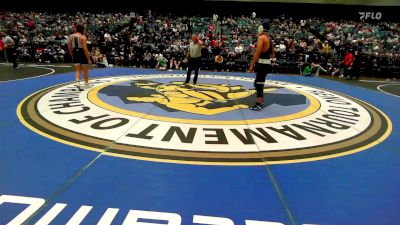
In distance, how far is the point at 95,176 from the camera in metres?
3.07

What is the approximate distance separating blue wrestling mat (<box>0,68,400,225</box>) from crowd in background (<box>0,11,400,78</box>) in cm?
866

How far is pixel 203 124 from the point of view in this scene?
5000 millimetres

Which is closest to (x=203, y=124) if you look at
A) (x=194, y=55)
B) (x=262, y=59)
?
(x=262, y=59)

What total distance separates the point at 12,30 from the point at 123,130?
19.0m

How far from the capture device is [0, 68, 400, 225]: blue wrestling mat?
8.36 feet

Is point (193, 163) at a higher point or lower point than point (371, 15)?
lower

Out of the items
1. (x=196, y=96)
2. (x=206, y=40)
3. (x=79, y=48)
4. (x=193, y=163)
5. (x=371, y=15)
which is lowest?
(x=193, y=163)

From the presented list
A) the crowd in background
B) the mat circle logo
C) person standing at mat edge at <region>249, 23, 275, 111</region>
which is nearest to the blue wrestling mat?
the mat circle logo

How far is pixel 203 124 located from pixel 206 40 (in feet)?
41.7

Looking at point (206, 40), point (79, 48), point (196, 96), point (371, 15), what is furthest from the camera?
point (371, 15)

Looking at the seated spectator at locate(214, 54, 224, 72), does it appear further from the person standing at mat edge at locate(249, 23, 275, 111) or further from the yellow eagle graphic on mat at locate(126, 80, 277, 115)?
the person standing at mat edge at locate(249, 23, 275, 111)

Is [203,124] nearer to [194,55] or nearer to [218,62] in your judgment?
[194,55]

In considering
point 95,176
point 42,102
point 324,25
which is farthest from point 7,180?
point 324,25

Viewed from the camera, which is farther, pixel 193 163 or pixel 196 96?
pixel 196 96
